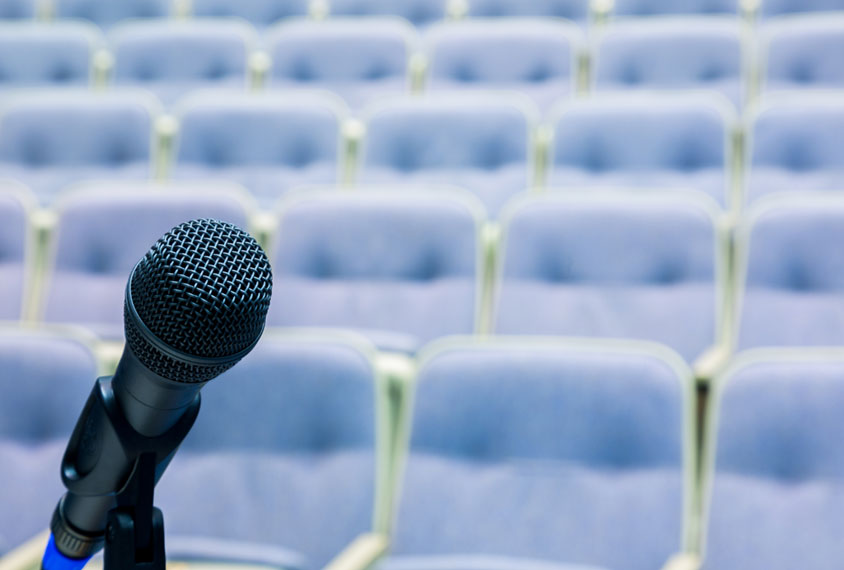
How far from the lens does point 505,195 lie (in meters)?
0.73

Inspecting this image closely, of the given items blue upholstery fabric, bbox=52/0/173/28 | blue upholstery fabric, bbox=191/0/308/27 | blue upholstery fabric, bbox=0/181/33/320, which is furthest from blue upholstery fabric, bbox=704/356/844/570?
blue upholstery fabric, bbox=52/0/173/28

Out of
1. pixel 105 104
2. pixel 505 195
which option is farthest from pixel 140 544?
pixel 105 104

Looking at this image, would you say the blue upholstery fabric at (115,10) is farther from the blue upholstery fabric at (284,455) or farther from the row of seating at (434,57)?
the blue upholstery fabric at (284,455)

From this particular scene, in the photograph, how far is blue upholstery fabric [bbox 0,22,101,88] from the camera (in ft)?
3.45

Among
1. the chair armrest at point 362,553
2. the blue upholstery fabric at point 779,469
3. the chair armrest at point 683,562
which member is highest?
the blue upholstery fabric at point 779,469

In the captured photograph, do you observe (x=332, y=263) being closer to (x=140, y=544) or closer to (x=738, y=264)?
(x=738, y=264)

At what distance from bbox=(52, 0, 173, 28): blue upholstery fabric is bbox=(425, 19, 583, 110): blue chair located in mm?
528

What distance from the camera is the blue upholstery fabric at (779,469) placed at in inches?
14.1

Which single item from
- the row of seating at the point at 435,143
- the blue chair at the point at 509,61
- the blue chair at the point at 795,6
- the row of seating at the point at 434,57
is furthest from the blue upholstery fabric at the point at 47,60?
the blue chair at the point at 795,6

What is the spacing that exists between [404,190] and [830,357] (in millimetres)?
317

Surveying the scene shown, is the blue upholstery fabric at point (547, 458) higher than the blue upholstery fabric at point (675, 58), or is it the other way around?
the blue upholstery fabric at point (675, 58)

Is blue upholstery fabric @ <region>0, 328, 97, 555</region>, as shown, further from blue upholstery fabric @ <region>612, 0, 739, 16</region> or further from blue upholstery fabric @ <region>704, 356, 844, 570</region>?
blue upholstery fabric @ <region>612, 0, 739, 16</region>

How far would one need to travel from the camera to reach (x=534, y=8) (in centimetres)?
111

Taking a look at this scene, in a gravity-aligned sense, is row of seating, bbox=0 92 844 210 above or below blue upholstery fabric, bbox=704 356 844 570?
above
